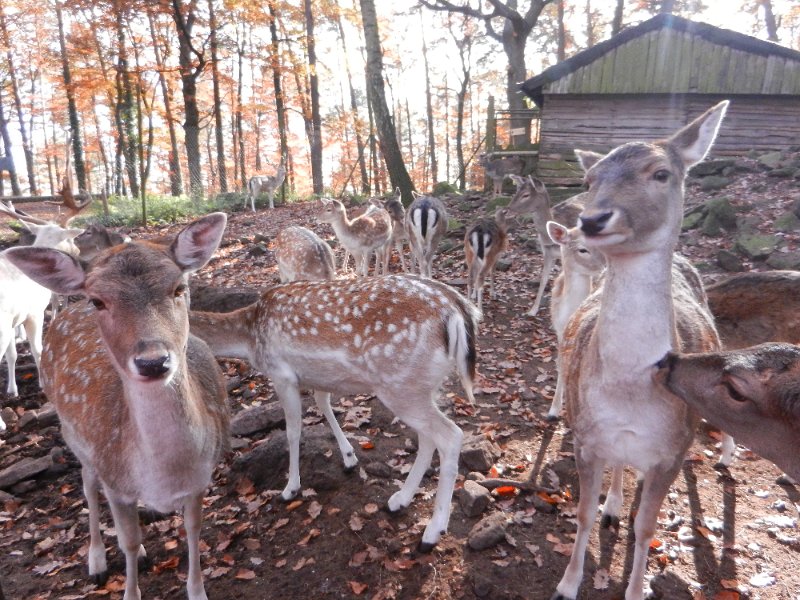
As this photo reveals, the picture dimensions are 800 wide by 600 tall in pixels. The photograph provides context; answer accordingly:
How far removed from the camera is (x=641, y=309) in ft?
7.65

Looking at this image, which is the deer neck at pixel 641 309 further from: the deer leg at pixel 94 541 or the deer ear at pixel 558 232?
the deer leg at pixel 94 541

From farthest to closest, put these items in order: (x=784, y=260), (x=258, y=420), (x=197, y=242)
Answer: (x=784, y=260) < (x=258, y=420) < (x=197, y=242)

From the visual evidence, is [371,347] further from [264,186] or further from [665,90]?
[264,186]

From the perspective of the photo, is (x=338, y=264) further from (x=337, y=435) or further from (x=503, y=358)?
(x=337, y=435)

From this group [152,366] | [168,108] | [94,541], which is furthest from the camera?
[168,108]

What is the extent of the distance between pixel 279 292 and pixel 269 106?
75.0ft

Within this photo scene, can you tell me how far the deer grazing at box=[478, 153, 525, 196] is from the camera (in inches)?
636

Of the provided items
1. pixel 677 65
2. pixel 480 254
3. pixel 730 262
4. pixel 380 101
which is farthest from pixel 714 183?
pixel 380 101

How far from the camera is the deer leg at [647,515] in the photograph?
2471mm

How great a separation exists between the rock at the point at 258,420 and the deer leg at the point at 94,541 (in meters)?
1.38

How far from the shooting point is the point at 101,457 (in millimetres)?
2656

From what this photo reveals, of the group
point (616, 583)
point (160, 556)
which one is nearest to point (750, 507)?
point (616, 583)

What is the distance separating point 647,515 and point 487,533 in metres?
0.95

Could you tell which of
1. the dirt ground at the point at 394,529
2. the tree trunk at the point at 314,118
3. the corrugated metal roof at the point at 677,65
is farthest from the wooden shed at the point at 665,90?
the dirt ground at the point at 394,529
